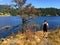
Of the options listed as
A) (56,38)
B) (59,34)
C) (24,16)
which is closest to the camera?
(56,38)

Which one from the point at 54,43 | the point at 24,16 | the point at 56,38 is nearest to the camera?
the point at 54,43

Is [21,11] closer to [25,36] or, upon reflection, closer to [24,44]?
[25,36]

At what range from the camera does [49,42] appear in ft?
43.7

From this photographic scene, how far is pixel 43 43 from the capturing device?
13.2 m

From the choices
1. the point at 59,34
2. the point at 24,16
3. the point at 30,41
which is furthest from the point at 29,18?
the point at 30,41

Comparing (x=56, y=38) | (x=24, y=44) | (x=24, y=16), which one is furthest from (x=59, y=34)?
(x=24, y=16)

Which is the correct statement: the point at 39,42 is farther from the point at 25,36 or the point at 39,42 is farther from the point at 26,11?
the point at 26,11

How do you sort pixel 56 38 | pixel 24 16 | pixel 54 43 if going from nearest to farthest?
1. pixel 54 43
2. pixel 56 38
3. pixel 24 16

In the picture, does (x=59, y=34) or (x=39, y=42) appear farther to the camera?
(x=59, y=34)

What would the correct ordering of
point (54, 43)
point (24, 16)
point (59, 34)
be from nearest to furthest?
point (54, 43), point (59, 34), point (24, 16)

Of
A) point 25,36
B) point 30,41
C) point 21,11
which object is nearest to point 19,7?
point 21,11

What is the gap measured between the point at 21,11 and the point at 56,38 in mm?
8187

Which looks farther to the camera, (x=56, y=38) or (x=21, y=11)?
(x=21, y=11)

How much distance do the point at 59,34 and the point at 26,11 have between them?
6693 millimetres
